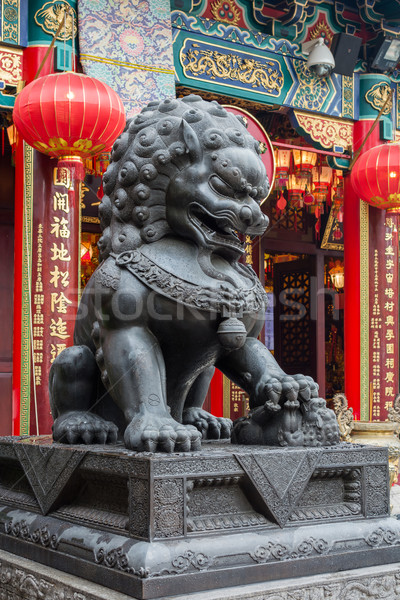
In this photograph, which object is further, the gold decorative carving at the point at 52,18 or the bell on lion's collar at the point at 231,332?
the gold decorative carving at the point at 52,18

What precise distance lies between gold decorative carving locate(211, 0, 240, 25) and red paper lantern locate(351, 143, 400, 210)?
153cm

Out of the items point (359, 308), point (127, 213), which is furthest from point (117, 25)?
point (127, 213)

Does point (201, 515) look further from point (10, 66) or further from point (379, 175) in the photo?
point (379, 175)

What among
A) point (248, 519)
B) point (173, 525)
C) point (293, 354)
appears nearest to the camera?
point (173, 525)

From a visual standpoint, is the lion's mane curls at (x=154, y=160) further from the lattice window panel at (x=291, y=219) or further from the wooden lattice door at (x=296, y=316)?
the wooden lattice door at (x=296, y=316)

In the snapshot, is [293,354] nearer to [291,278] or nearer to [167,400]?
[291,278]

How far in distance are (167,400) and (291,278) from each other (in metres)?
7.02

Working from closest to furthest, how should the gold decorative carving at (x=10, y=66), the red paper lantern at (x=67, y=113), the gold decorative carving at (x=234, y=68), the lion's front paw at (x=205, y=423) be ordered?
the lion's front paw at (x=205, y=423)
the red paper lantern at (x=67, y=113)
the gold decorative carving at (x=10, y=66)
the gold decorative carving at (x=234, y=68)

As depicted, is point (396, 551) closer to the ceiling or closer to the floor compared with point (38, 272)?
closer to the floor

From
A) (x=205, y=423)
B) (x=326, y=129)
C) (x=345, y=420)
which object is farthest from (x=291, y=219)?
(x=205, y=423)

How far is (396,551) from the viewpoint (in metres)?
2.06

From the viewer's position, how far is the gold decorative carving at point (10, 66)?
5.12m

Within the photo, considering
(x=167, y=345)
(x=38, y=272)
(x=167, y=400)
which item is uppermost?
(x=38, y=272)

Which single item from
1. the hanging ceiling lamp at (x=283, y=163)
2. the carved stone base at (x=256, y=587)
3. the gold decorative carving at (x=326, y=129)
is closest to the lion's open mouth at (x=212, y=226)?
the carved stone base at (x=256, y=587)
